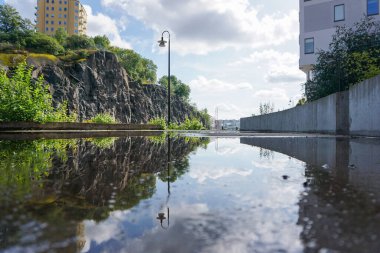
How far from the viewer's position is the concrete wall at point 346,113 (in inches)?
468

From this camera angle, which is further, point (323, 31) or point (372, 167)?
point (323, 31)

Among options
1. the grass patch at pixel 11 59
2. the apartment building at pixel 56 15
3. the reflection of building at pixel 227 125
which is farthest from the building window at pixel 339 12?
the apartment building at pixel 56 15

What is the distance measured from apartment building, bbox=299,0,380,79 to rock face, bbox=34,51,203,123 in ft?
163

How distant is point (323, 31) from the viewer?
37406 mm

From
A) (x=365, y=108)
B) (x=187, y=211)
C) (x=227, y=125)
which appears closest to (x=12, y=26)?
(x=227, y=125)

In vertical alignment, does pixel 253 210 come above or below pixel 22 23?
below

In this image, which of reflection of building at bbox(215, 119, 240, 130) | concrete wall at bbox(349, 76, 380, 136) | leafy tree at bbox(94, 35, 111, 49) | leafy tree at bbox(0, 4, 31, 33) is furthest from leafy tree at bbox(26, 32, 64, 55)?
concrete wall at bbox(349, 76, 380, 136)

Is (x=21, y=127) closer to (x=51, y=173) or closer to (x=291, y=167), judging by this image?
(x=51, y=173)

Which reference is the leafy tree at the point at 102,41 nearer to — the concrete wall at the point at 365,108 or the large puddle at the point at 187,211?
the concrete wall at the point at 365,108

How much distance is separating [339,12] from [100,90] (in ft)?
206

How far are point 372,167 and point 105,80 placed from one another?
8785 cm

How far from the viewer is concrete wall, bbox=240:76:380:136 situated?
11883 millimetres

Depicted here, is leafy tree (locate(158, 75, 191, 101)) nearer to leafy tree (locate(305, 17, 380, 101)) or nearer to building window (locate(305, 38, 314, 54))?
building window (locate(305, 38, 314, 54))

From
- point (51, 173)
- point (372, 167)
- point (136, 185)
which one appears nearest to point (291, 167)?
point (372, 167)
